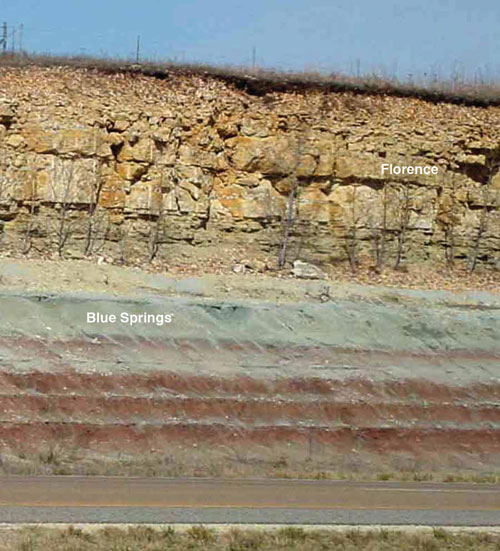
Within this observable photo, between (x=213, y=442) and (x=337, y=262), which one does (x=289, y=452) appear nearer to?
(x=213, y=442)

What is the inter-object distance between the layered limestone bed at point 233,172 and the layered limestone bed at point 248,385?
141 inches

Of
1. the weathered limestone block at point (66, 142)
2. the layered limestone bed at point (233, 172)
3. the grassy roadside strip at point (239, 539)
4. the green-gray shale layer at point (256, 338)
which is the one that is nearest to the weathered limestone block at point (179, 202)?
the layered limestone bed at point (233, 172)

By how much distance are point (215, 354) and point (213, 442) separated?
2.18 m

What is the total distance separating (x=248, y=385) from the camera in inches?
851

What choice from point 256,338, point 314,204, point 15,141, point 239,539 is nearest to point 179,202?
point 314,204

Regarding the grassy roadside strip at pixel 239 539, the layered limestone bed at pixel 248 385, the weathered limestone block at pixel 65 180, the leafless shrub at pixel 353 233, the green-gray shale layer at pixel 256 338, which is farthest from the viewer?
the leafless shrub at pixel 353 233

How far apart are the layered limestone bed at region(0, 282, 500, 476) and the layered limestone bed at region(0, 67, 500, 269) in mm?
3583

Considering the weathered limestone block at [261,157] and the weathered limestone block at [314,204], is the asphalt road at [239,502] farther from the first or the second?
the weathered limestone block at [261,157]

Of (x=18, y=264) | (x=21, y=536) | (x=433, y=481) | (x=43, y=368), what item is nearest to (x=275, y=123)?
(x=18, y=264)

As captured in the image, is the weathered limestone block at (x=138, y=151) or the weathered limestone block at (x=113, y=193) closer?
the weathered limestone block at (x=113, y=193)

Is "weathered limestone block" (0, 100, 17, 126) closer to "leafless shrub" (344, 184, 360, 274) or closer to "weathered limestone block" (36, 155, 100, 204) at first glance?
"weathered limestone block" (36, 155, 100, 204)

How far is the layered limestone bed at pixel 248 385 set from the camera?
66.8 feet

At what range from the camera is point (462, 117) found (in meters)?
29.2

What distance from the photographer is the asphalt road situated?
12336mm
